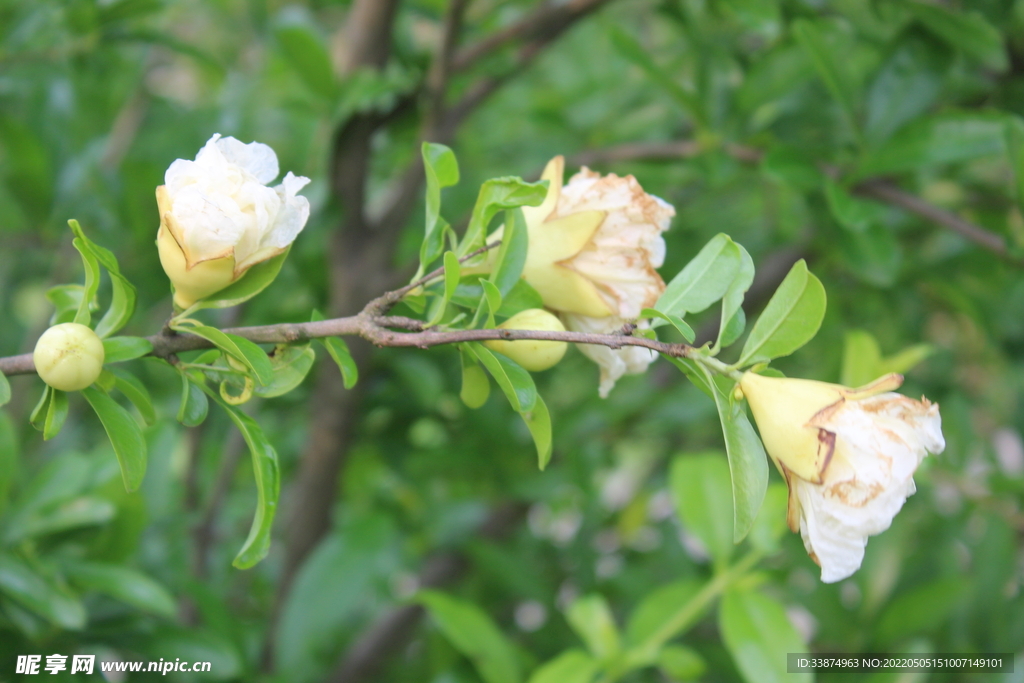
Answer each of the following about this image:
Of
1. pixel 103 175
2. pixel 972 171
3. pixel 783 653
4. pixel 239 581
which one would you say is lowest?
pixel 239 581

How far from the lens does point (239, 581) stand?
3.11 feet

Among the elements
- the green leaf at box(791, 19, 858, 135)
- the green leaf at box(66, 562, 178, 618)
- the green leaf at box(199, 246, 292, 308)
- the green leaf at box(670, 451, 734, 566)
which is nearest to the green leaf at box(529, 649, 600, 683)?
the green leaf at box(670, 451, 734, 566)

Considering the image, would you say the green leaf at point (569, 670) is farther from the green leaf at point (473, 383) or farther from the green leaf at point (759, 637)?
the green leaf at point (473, 383)

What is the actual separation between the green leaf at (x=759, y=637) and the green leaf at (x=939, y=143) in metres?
0.34

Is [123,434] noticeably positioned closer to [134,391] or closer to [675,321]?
[134,391]

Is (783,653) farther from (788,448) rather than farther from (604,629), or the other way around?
(788,448)

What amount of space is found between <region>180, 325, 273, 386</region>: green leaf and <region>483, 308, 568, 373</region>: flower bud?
90mm

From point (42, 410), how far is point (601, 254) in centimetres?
25

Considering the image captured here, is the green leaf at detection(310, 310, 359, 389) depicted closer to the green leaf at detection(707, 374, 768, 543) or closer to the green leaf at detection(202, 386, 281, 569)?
the green leaf at detection(202, 386, 281, 569)

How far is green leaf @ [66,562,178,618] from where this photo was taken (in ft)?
1.57

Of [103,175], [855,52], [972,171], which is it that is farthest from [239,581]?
[972,171]

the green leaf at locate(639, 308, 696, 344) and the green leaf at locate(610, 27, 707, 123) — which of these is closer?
A: the green leaf at locate(639, 308, 696, 344)

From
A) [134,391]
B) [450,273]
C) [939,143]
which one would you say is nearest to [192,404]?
[134,391]

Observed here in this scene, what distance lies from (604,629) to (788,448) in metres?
0.34
